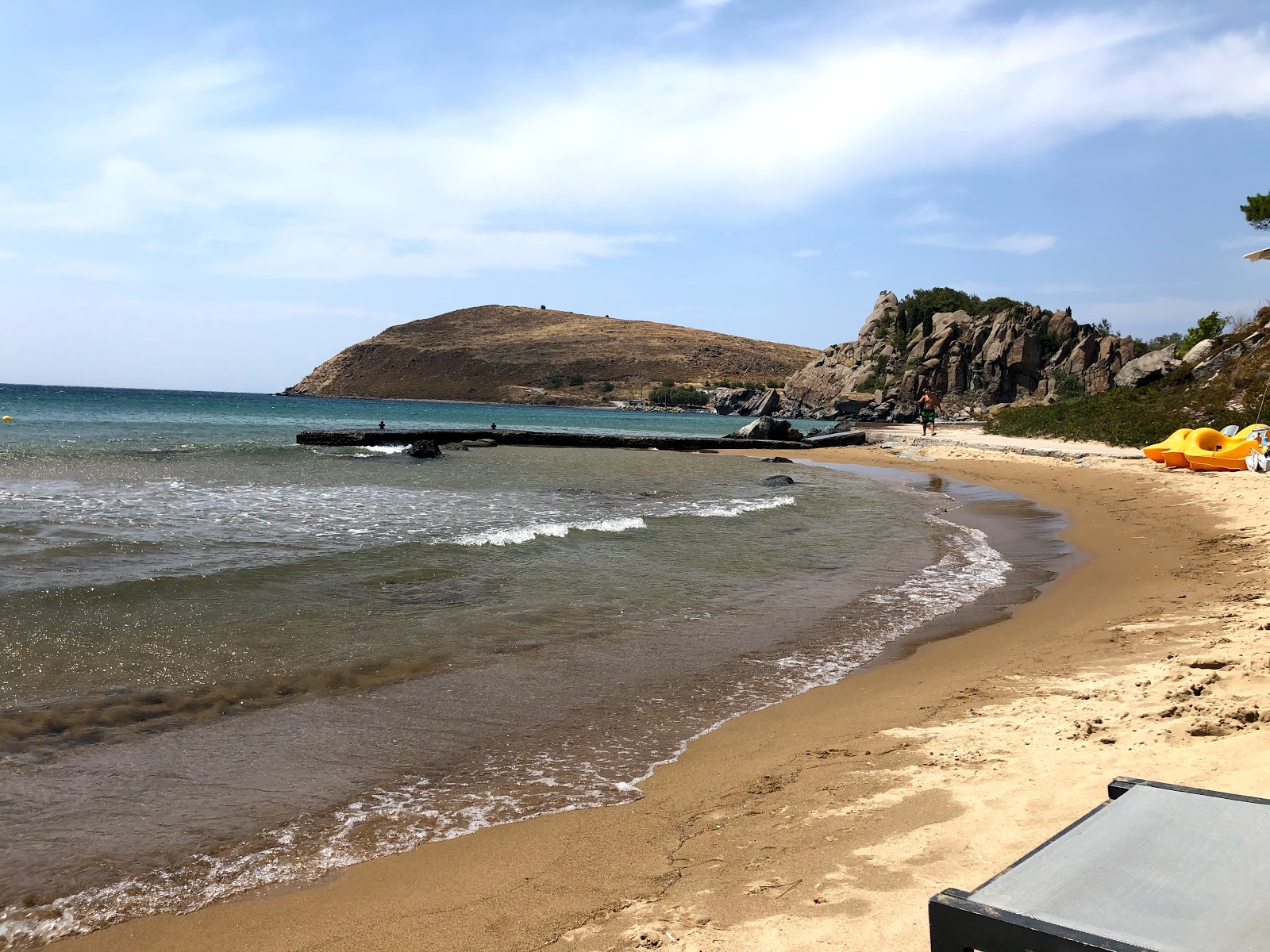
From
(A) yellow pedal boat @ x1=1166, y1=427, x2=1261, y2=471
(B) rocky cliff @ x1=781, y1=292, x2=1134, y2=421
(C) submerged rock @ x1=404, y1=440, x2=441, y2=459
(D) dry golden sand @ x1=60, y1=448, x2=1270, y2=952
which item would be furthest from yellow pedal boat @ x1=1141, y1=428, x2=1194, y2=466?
(B) rocky cliff @ x1=781, y1=292, x2=1134, y2=421

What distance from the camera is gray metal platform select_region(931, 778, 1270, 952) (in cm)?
200

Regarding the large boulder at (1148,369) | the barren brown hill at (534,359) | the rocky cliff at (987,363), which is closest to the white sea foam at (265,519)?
the large boulder at (1148,369)

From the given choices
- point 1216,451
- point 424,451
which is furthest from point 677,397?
point 1216,451

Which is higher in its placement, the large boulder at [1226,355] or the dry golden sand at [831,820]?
the large boulder at [1226,355]

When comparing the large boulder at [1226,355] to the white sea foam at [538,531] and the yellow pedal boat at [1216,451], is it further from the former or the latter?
the white sea foam at [538,531]

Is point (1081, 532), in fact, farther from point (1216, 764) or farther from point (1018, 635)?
point (1216, 764)

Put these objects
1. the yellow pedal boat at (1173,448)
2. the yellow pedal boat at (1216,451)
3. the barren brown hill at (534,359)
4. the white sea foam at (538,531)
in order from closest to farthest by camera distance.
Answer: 1. the white sea foam at (538,531)
2. the yellow pedal boat at (1216,451)
3. the yellow pedal boat at (1173,448)
4. the barren brown hill at (534,359)

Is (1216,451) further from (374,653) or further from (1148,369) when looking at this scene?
(374,653)

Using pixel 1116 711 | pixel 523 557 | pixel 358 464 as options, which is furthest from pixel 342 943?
pixel 358 464

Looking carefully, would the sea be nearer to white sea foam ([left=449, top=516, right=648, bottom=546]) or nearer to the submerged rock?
white sea foam ([left=449, top=516, right=648, bottom=546])

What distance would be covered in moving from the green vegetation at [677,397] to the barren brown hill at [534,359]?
23.8ft

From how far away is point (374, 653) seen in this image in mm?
7477

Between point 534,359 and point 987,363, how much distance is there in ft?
304

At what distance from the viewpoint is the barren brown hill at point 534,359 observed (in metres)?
147
